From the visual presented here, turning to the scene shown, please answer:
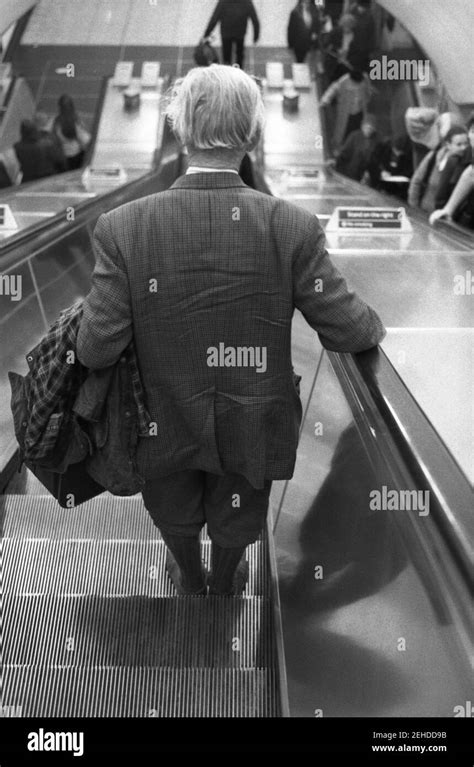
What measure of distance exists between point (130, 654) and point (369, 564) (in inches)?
45.2

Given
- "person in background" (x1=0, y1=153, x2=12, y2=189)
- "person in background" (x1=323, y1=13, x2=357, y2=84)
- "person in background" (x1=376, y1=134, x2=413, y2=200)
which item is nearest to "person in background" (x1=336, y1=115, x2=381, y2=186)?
"person in background" (x1=376, y1=134, x2=413, y2=200)

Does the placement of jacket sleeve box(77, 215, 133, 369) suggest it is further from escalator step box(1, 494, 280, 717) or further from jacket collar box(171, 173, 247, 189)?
escalator step box(1, 494, 280, 717)

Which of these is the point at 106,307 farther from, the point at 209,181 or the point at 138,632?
the point at 138,632

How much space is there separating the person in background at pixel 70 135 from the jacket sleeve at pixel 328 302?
907 cm

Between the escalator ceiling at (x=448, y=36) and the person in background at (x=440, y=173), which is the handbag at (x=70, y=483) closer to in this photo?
the person in background at (x=440, y=173)

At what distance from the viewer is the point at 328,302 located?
6.12 feet

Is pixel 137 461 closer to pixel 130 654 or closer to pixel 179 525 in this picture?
pixel 179 525

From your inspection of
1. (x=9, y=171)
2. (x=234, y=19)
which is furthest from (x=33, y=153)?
(x=234, y=19)

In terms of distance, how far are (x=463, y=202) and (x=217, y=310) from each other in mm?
4154

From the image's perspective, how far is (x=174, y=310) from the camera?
1.89 m

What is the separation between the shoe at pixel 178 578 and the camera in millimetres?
2777

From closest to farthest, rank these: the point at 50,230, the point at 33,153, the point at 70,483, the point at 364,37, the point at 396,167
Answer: the point at 70,483, the point at 50,230, the point at 396,167, the point at 33,153, the point at 364,37

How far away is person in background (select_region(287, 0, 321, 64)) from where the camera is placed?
12.9 meters

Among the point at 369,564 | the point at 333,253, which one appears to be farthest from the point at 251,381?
the point at 333,253
